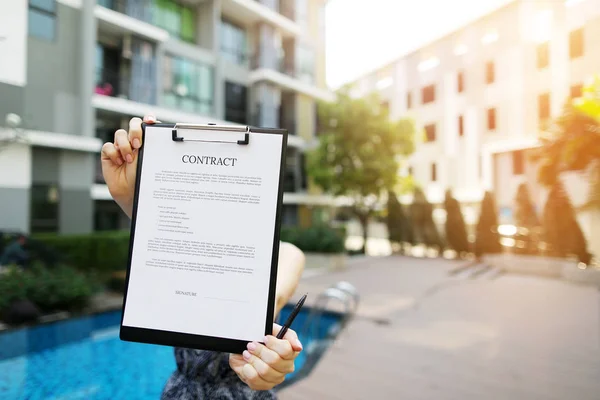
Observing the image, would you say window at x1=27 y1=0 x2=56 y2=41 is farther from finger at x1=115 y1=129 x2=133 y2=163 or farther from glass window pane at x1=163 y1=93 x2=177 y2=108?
finger at x1=115 y1=129 x2=133 y2=163

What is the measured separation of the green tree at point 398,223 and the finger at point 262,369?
11230 millimetres

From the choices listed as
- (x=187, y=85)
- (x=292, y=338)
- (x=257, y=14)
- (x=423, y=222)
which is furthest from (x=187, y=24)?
(x=292, y=338)

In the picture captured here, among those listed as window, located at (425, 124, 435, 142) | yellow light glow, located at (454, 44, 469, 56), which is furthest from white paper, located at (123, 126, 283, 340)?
window, located at (425, 124, 435, 142)

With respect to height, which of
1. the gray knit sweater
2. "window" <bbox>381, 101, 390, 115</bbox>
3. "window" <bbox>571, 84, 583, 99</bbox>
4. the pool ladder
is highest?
"window" <bbox>381, 101, 390, 115</bbox>

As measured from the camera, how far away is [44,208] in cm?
652

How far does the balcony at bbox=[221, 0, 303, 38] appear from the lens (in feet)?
37.2

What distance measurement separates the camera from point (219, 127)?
0.75m

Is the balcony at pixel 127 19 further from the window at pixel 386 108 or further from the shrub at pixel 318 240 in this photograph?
the window at pixel 386 108

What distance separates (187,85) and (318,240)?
558 centimetres

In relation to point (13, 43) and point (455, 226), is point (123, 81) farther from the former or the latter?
point (455, 226)

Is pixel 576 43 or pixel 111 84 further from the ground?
pixel 111 84

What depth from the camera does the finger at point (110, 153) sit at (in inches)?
32.5

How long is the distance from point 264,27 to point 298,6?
6.19 ft

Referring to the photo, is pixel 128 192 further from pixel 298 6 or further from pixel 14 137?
pixel 298 6
